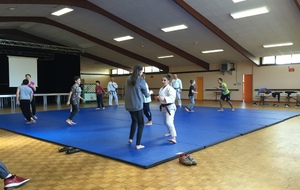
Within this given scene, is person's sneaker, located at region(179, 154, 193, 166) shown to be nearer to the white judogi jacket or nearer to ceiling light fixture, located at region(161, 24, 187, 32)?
the white judogi jacket

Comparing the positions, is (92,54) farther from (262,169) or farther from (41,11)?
(262,169)

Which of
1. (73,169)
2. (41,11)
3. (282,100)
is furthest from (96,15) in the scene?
(282,100)

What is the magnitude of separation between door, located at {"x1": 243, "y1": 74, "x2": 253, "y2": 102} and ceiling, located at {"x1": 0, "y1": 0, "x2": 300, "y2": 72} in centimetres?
134

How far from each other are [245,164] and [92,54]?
19.0 metres

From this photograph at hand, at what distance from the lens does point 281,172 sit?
329 centimetres

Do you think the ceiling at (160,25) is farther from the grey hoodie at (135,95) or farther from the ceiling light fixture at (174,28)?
the grey hoodie at (135,95)

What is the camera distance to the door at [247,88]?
17641 millimetres

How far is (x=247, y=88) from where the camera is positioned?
58.4 feet

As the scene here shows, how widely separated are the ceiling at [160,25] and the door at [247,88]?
1342mm

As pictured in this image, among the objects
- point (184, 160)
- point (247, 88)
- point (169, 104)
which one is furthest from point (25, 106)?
point (247, 88)

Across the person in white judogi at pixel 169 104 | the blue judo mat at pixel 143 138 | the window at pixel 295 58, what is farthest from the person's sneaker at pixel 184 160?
the window at pixel 295 58

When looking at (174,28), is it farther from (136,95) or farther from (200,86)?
(136,95)

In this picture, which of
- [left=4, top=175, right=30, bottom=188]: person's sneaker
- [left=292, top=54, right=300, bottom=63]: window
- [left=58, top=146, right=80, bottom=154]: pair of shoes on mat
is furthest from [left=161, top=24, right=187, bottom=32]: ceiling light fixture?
[left=4, top=175, right=30, bottom=188]: person's sneaker

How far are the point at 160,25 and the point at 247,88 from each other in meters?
8.96
